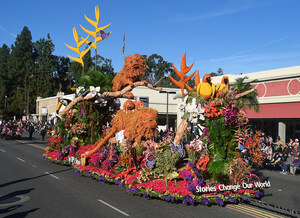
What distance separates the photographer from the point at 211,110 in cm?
877

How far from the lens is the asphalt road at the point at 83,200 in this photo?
23.1 ft

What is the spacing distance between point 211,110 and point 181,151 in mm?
1563

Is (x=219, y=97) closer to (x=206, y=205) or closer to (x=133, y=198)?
(x=206, y=205)

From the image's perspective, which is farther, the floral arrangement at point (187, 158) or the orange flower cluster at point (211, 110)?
the orange flower cluster at point (211, 110)

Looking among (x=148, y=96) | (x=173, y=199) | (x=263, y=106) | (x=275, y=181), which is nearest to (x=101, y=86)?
(x=173, y=199)

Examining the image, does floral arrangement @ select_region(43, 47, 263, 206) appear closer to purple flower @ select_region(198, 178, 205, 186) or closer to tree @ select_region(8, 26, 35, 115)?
purple flower @ select_region(198, 178, 205, 186)

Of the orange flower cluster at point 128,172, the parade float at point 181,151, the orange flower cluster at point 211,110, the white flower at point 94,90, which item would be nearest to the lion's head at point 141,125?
the parade float at point 181,151

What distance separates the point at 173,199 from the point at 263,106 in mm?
17320

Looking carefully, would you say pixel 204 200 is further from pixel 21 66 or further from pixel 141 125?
pixel 21 66

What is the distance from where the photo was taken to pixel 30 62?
69875mm

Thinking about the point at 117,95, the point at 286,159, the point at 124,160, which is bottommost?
the point at 286,159

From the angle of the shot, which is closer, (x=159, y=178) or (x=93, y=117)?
(x=159, y=178)

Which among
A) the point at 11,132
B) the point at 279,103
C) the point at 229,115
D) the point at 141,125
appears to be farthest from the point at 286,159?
the point at 11,132

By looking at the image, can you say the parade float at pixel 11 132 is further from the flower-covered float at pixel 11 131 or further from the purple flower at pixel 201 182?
the purple flower at pixel 201 182
